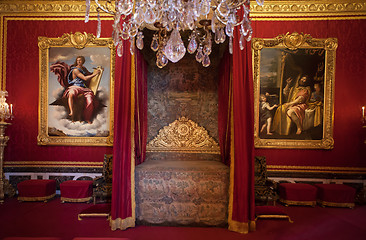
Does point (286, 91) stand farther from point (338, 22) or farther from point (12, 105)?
point (12, 105)

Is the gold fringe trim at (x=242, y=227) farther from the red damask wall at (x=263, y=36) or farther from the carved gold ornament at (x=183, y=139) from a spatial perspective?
the red damask wall at (x=263, y=36)

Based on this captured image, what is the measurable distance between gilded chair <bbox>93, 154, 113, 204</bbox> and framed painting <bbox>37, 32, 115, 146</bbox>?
589 mm

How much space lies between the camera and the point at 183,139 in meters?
4.96

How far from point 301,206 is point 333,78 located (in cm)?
290

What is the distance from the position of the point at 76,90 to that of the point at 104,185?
2.30m

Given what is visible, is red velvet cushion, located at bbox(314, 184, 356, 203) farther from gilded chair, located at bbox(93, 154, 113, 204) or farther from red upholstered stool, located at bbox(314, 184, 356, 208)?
gilded chair, located at bbox(93, 154, 113, 204)

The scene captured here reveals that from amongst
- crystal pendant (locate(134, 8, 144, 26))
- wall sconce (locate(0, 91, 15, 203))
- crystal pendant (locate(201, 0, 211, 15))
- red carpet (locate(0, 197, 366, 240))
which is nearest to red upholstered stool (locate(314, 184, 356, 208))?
red carpet (locate(0, 197, 366, 240))

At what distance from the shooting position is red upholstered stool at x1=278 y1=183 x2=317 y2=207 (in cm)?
455

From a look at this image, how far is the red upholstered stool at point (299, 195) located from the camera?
4551 millimetres

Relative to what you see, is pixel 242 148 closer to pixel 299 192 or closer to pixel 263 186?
pixel 263 186

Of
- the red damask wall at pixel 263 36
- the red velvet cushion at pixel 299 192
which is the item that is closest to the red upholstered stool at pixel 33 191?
the red damask wall at pixel 263 36

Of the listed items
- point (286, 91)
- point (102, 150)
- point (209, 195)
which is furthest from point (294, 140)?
point (102, 150)

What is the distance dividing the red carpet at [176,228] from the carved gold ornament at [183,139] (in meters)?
1.73

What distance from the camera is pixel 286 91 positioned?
502cm
